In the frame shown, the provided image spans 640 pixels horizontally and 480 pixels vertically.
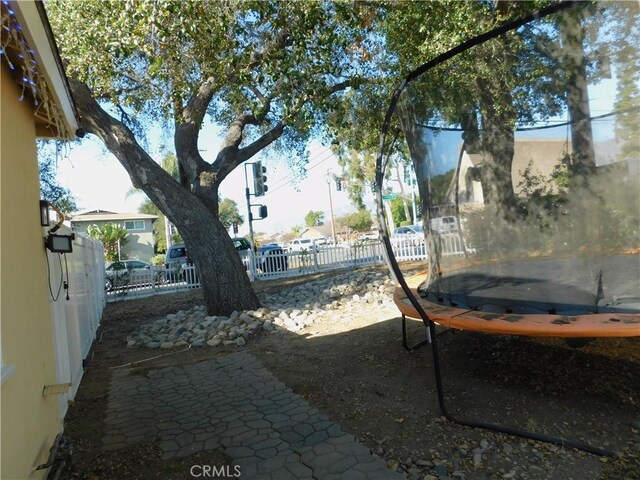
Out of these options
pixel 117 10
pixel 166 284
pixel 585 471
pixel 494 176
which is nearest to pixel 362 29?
pixel 117 10

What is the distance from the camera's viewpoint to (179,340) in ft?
22.2

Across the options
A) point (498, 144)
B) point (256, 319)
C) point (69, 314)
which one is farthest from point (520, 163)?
point (256, 319)

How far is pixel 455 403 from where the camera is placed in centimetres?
362

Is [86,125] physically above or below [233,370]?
above

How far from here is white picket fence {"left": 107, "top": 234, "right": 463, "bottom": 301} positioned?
13273 millimetres

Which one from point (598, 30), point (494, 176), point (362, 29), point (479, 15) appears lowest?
point (494, 176)

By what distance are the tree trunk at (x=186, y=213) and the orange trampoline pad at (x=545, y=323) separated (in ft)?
16.3

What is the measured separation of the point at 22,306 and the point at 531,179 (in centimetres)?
387

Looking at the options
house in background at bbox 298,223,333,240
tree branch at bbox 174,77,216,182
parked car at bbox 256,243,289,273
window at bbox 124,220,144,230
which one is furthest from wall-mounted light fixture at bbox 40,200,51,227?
house in background at bbox 298,223,333,240

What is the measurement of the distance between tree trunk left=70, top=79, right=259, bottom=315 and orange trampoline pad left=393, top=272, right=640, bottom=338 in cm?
498

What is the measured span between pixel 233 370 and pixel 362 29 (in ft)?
20.3

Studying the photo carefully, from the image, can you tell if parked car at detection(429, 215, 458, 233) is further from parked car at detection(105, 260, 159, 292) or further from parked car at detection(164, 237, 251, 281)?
parked car at detection(164, 237, 251, 281)

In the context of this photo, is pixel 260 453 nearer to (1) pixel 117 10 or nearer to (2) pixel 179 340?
(2) pixel 179 340

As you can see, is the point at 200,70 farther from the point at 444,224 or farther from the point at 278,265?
the point at 278,265
